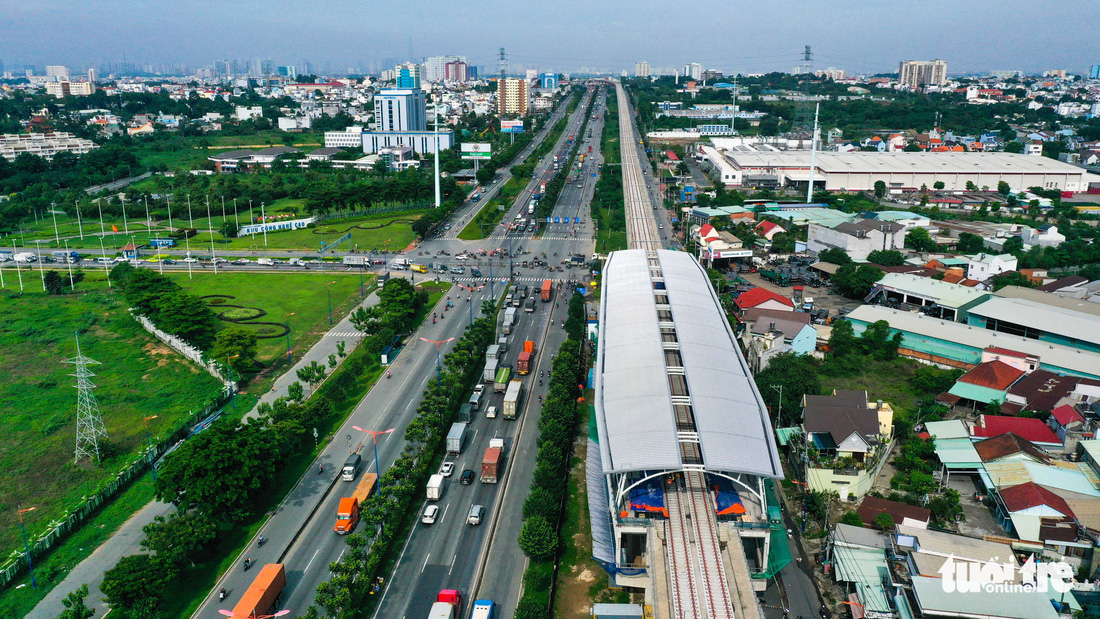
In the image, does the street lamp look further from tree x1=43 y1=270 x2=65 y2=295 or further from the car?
tree x1=43 y1=270 x2=65 y2=295

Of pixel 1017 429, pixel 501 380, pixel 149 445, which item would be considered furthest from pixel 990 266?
pixel 149 445

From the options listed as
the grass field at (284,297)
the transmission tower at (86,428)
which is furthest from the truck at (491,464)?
the grass field at (284,297)

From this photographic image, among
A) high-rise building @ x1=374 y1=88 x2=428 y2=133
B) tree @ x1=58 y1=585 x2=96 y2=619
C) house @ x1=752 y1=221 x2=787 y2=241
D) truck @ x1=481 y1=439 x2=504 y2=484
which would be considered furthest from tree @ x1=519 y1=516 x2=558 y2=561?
high-rise building @ x1=374 y1=88 x2=428 y2=133

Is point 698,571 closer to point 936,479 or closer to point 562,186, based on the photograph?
point 936,479

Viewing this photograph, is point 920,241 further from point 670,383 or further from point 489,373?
point 670,383

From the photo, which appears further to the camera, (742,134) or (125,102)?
(125,102)

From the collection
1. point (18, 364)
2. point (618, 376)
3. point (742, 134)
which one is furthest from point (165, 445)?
point (742, 134)

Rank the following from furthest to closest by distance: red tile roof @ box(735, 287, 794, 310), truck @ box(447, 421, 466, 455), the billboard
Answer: the billboard → red tile roof @ box(735, 287, 794, 310) → truck @ box(447, 421, 466, 455)
